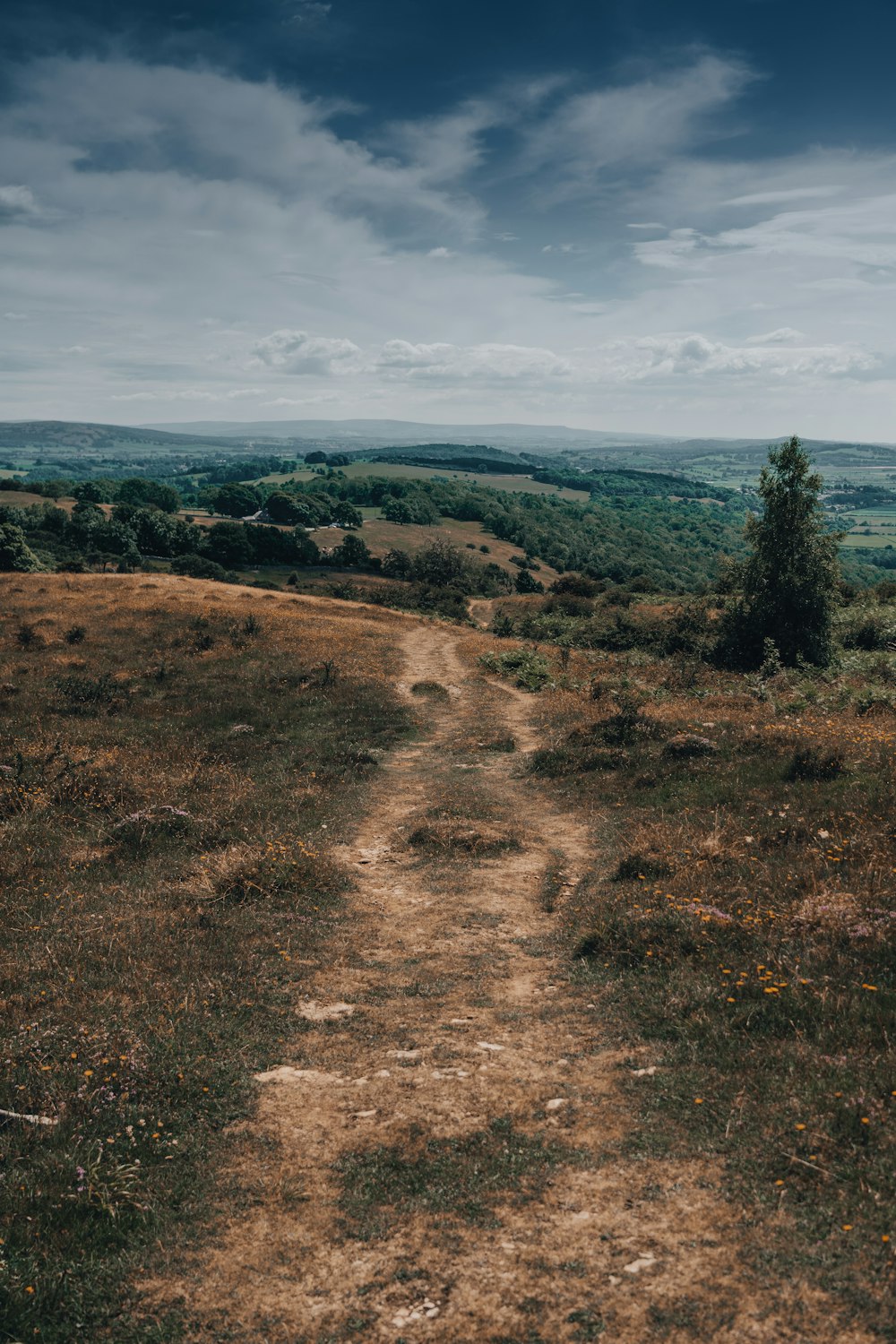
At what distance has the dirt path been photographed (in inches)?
206

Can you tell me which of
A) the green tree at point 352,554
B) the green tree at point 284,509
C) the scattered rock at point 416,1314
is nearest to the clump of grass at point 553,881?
the scattered rock at point 416,1314

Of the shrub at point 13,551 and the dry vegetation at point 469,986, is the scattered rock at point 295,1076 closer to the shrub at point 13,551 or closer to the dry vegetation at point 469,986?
the dry vegetation at point 469,986

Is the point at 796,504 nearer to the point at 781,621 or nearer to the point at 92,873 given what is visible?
the point at 781,621

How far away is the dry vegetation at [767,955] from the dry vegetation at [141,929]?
4.51m

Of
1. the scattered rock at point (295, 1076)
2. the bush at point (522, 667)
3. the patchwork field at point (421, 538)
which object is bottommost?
the scattered rock at point (295, 1076)

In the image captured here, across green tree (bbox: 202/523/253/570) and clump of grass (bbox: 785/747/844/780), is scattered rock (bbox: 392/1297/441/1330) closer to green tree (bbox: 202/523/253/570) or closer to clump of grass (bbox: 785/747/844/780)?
clump of grass (bbox: 785/747/844/780)

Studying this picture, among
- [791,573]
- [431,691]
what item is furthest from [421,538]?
[431,691]

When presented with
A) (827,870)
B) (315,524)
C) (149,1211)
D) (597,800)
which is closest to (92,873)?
(149,1211)

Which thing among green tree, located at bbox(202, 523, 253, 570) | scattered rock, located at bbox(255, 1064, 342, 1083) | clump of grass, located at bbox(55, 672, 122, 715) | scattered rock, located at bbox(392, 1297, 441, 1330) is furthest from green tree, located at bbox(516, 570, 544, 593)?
scattered rock, located at bbox(392, 1297, 441, 1330)

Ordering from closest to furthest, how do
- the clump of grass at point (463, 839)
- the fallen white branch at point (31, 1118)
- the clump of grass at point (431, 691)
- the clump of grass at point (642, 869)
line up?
the fallen white branch at point (31, 1118)
the clump of grass at point (642, 869)
the clump of grass at point (463, 839)
the clump of grass at point (431, 691)

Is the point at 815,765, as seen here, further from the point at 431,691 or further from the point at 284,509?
the point at 284,509

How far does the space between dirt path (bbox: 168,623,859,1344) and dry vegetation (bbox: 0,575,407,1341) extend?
27.6 inches

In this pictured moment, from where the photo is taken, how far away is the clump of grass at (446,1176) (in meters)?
6.21

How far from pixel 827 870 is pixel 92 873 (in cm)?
1323
